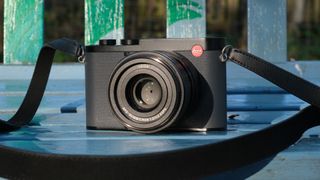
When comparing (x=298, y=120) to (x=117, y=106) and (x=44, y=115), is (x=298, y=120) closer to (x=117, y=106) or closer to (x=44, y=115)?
(x=117, y=106)

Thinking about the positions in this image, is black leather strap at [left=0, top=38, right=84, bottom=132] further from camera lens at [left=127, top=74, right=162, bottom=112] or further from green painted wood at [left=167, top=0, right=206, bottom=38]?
green painted wood at [left=167, top=0, right=206, bottom=38]

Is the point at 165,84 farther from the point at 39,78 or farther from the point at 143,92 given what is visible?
the point at 39,78

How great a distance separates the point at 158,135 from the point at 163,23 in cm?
359

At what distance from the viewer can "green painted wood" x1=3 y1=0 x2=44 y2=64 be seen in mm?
1949

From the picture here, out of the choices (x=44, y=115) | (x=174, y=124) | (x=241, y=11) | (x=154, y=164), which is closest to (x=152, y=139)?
(x=174, y=124)

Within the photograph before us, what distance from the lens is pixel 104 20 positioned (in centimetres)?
193

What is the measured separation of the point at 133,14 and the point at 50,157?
149 inches

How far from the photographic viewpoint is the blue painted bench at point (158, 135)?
1075 mm

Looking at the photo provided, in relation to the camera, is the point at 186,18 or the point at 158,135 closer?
the point at 158,135

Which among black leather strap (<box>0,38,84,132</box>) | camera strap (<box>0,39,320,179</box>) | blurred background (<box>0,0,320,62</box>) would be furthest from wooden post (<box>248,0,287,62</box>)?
blurred background (<box>0,0,320,62</box>)

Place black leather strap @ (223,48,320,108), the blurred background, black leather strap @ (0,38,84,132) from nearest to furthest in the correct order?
black leather strap @ (223,48,320,108)
black leather strap @ (0,38,84,132)
the blurred background

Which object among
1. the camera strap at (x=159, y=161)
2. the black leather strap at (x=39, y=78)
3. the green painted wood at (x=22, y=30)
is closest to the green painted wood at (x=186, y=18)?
the green painted wood at (x=22, y=30)

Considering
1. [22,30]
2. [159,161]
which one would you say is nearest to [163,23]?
[22,30]

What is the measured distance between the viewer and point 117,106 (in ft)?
4.11
